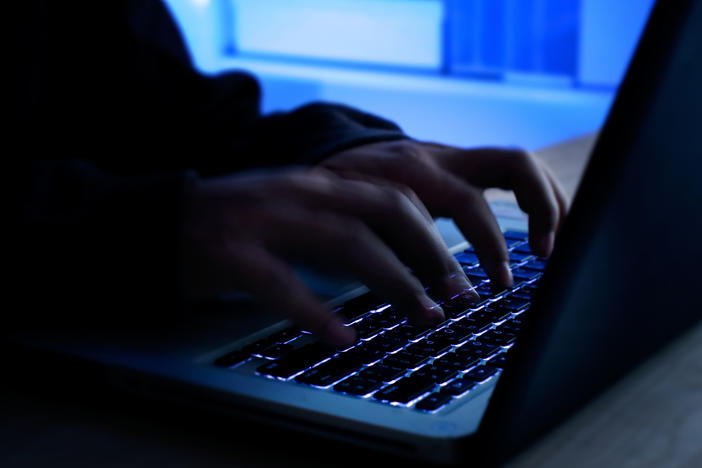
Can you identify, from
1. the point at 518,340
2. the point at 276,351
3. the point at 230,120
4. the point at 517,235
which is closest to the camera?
the point at 518,340

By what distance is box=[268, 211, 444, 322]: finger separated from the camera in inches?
17.6

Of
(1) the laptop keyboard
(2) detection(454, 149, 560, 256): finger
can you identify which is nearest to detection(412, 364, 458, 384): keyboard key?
(1) the laptop keyboard

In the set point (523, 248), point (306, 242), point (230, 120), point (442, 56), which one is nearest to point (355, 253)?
point (306, 242)

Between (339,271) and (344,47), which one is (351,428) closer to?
(339,271)

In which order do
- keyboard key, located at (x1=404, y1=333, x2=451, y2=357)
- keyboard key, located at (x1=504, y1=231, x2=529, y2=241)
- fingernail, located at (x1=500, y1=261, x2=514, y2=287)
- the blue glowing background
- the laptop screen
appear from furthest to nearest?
the blue glowing background, keyboard key, located at (x1=504, y1=231, x2=529, y2=241), fingernail, located at (x1=500, y1=261, x2=514, y2=287), keyboard key, located at (x1=404, y1=333, x2=451, y2=357), the laptop screen

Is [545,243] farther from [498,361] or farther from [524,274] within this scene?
[498,361]

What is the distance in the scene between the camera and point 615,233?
35 centimetres

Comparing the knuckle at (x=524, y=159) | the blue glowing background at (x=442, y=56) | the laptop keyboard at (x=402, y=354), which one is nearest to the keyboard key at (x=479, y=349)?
the laptop keyboard at (x=402, y=354)

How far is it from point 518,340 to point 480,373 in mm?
70

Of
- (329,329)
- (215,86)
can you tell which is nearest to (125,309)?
(329,329)

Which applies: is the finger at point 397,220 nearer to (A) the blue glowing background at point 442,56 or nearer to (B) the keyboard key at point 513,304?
(B) the keyboard key at point 513,304

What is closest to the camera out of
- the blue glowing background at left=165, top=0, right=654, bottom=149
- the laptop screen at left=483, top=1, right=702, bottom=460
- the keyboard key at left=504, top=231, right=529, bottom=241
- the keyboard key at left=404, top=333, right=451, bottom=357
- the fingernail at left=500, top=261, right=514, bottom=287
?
the laptop screen at left=483, top=1, right=702, bottom=460

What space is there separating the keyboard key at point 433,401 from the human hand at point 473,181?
17cm

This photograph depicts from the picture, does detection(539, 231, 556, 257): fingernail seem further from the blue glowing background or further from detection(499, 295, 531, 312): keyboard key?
the blue glowing background
